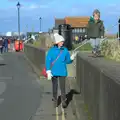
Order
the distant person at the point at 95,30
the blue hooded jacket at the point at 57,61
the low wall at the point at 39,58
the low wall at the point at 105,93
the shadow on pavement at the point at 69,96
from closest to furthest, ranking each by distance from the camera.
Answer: the low wall at the point at 105,93 → the blue hooded jacket at the point at 57,61 → the shadow on pavement at the point at 69,96 → the distant person at the point at 95,30 → the low wall at the point at 39,58

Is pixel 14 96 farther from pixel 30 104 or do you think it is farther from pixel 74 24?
pixel 74 24

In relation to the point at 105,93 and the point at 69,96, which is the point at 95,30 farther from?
the point at 105,93

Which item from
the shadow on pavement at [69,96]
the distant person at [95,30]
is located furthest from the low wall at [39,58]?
the distant person at [95,30]

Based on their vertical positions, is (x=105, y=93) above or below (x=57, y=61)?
below

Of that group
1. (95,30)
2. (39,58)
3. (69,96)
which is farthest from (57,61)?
(39,58)

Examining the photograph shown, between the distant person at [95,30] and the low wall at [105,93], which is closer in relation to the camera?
the low wall at [105,93]

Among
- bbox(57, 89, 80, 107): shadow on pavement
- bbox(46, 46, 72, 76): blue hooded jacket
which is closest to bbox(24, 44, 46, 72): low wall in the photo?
bbox(57, 89, 80, 107): shadow on pavement

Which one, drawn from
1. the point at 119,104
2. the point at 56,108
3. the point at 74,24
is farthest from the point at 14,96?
the point at 74,24

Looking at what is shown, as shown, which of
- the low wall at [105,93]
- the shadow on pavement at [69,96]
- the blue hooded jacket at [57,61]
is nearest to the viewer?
the low wall at [105,93]

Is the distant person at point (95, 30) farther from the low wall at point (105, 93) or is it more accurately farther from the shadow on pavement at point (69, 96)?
the low wall at point (105, 93)

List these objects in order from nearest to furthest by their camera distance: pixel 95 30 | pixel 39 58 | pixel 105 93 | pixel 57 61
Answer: pixel 105 93, pixel 57 61, pixel 95 30, pixel 39 58

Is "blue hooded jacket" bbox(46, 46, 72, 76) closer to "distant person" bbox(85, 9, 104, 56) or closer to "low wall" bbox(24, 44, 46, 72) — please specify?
"distant person" bbox(85, 9, 104, 56)

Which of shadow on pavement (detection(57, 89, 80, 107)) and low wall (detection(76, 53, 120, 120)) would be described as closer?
low wall (detection(76, 53, 120, 120))

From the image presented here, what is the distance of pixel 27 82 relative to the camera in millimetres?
16125
